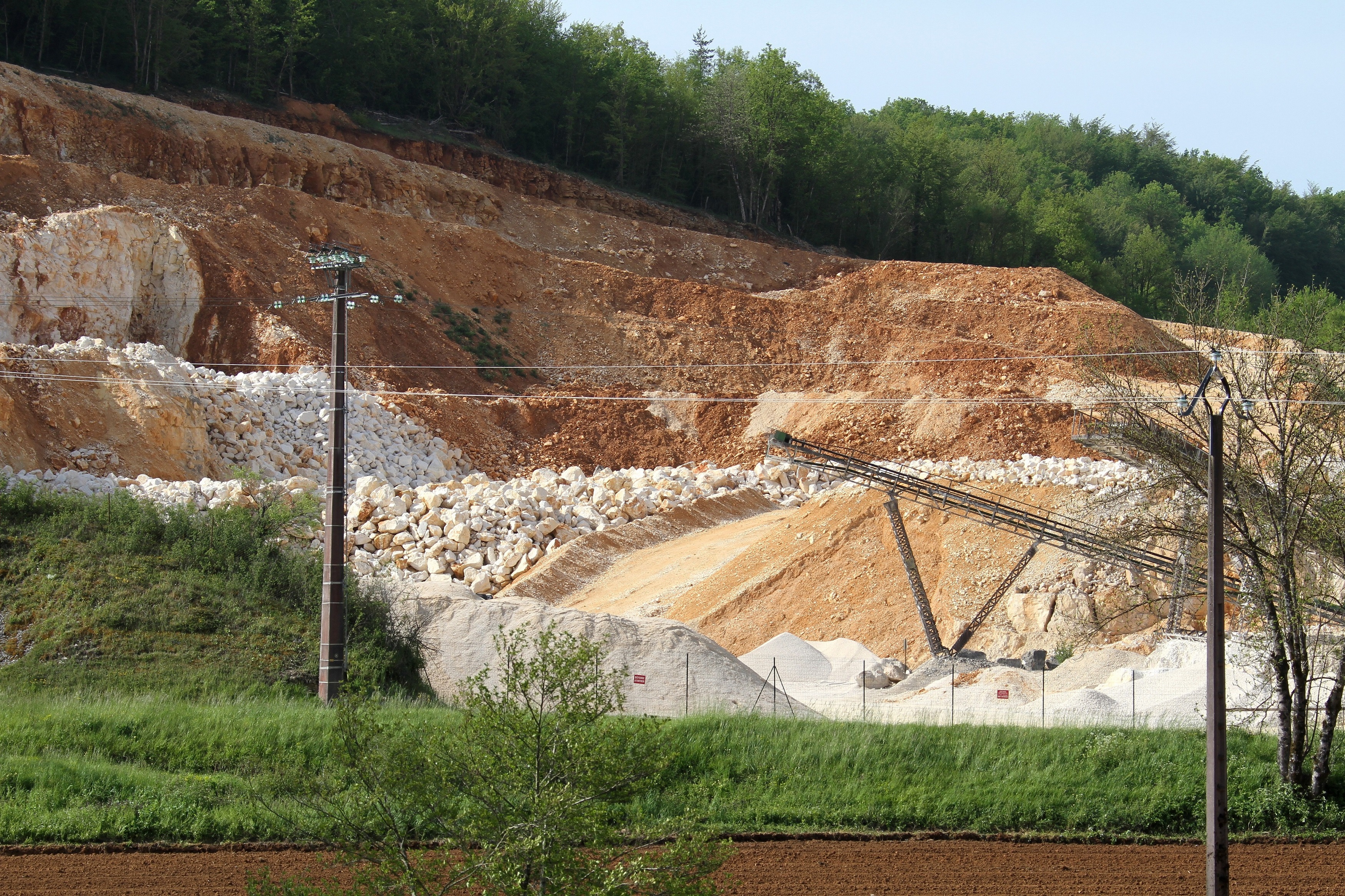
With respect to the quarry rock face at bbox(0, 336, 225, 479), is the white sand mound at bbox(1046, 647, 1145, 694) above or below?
below

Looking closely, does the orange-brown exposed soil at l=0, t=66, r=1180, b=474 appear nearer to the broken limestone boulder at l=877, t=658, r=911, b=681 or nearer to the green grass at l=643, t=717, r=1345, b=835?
the broken limestone boulder at l=877, t=658, r=911, b=681

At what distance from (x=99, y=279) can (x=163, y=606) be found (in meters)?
21.0

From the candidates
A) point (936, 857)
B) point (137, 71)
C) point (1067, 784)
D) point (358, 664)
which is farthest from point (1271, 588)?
point (137, 71)

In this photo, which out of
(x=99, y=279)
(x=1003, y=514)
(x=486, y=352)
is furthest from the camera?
(x=486, y=352)

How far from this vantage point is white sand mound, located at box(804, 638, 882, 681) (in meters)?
24.4

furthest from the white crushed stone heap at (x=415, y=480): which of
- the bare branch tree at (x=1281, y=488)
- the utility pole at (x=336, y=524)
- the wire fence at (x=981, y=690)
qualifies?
Result: the bare branch tree at (x=1281, y=488)

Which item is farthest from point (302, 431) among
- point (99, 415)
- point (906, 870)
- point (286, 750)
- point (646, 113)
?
point (646, 113)

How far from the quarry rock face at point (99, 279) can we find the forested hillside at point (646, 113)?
19.8 metres

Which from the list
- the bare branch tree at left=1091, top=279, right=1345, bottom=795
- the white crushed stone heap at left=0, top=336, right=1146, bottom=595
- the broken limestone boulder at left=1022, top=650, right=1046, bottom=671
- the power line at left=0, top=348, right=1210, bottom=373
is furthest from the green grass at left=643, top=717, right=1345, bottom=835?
the power line at left=0, top=348, right=1210, bottom=373

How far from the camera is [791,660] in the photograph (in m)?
24.3

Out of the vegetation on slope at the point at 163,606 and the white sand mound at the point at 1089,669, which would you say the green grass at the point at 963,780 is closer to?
the white sand mound at the point at 1089,669

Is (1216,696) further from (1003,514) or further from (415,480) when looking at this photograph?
(415,480)

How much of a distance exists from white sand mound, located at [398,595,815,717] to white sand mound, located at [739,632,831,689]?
1702 millimetres

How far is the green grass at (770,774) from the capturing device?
1548 cm
